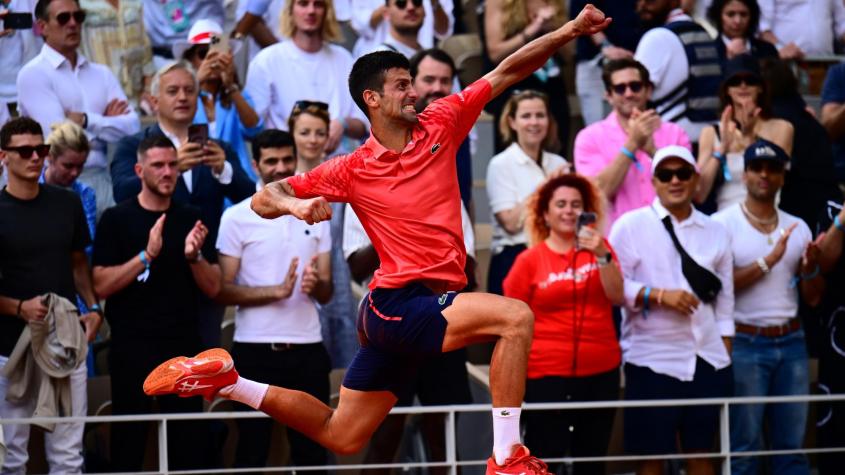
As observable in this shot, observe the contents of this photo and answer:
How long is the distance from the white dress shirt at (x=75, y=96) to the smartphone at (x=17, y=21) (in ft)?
0.67

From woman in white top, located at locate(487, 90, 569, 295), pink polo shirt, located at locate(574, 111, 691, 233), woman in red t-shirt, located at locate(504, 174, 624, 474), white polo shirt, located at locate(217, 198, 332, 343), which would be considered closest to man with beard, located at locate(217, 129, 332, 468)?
white polo shirt, located at locate(217, 198, 332, 343)

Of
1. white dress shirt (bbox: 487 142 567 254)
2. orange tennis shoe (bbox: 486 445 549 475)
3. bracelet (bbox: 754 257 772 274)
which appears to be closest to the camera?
orange tennis shoe (bbox: 486 445 549 475)

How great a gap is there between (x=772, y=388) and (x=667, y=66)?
2.75 m

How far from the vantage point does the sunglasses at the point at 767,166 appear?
944cm

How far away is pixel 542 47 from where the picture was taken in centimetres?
680

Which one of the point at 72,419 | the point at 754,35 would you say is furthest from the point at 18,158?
the point at 754,35

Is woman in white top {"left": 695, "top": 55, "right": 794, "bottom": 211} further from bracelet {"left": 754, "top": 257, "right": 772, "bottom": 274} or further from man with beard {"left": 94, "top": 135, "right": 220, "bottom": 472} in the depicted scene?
man with beard {"left": 94, "top": 135, "right": 220, "bottom": 472}

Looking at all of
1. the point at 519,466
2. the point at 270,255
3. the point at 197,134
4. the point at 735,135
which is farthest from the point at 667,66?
the point at 519,466

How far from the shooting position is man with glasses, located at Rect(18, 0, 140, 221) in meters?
9.72

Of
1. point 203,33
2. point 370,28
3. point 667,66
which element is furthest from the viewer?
point 370,28

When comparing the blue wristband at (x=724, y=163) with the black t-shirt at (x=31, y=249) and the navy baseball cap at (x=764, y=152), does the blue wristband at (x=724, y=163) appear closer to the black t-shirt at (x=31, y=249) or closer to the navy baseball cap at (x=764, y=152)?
the navy baseball cap at (x=764, y=152)

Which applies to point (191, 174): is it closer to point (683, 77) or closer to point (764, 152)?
point (764, 152)

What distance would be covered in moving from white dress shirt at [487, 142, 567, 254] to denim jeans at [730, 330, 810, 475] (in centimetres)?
169

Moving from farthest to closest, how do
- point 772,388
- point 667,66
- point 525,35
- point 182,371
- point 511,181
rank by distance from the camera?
point 525,35
point 667,66
point 511,181
point 772,388
point 182,371
